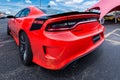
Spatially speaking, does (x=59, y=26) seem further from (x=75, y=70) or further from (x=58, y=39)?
(x=75, y=70)

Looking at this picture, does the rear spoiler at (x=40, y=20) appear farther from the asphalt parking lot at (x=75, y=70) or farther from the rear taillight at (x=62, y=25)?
the asphalt parking lot at (x=75, y=70)

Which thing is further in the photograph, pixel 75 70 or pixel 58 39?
pixel 75 70

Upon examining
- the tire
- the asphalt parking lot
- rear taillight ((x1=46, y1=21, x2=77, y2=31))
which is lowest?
the asphalt parking lot

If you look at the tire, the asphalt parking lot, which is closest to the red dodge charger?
the tire

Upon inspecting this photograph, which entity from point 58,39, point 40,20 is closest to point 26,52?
point 40,20

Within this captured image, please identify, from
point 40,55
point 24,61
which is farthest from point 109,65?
point 24,61

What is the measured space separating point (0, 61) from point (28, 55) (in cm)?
102

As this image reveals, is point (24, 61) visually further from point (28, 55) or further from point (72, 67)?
point (72, 67)

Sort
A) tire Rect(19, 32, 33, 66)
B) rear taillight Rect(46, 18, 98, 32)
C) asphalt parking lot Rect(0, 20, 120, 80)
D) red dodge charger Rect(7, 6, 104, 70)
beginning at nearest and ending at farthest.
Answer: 1. red dodge charger Rect(7, 6, 104, 70)
2. rear taillight Rect(46, 18, 98, 32)
3. asphalt parking lot Rect(0, 20, 120, 80)
4. tire Rect(19, 32, 33, 66)

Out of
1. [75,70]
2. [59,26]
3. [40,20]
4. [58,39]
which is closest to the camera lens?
[58,39]

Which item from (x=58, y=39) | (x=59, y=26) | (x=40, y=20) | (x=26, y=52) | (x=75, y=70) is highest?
(x=40, y=20)

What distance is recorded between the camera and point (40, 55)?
125 inches

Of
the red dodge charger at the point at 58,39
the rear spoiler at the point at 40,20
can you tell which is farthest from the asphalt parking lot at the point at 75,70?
the rear spoiler at the point at 40,20

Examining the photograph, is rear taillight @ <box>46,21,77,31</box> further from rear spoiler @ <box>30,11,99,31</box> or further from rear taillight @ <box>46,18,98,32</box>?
rear spoiler @ <box>30,11,99,31</box>
